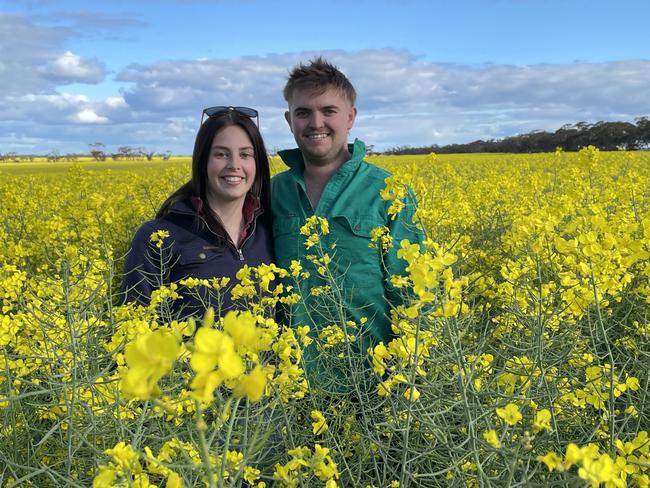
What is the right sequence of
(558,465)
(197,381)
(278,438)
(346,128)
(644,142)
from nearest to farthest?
(197,381)
(558,465)
(278,438)
(346,128)
(644,142)

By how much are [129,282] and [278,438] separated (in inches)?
52.9

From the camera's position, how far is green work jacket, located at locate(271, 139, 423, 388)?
303 cm

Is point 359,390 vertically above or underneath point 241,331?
underneath

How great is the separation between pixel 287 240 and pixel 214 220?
1.44 ft

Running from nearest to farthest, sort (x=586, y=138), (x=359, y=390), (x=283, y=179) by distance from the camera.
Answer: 1. (x=359, y=390)
2. (x=283, y=179)
3. (x=586, y=138)

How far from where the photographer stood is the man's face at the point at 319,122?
10.3 ft

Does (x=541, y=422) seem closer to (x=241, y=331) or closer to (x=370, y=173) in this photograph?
(x=241, y=331)

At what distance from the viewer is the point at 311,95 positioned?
3160 millimetres

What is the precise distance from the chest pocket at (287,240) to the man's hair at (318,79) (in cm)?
76

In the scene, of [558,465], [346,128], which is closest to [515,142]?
[346,128]

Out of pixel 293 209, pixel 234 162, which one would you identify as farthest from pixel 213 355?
pixel 293 209

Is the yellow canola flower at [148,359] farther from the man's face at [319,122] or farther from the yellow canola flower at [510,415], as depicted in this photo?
the man's face at [319,122]

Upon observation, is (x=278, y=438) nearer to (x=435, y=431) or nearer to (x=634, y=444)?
(x=435, y=431)

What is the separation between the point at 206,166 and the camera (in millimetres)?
3275
